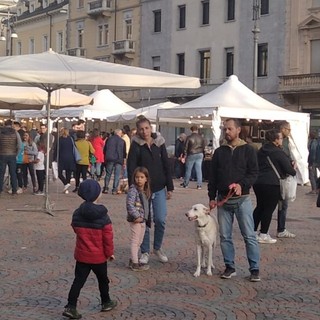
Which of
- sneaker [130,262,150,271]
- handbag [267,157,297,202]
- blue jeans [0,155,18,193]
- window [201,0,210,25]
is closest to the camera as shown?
sneaker [130,262,150,271]

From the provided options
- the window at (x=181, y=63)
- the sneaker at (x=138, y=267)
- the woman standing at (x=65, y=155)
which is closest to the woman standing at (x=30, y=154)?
the woman standing at (x=65, y=155)

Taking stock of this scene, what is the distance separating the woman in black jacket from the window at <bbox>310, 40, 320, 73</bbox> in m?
28.7

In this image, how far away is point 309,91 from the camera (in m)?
37.7

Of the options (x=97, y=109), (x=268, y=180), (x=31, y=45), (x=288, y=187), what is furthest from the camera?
(x=31, y=45)

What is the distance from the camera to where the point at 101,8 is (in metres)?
52.4

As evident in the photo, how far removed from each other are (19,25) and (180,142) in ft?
141

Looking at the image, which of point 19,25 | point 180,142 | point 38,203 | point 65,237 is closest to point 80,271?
point 65,237

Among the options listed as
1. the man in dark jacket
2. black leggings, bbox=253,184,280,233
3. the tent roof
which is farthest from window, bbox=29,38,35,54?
black leggings, bbox=253,184,280,233

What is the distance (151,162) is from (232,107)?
1301 centimetres

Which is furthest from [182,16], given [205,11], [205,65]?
[205,65]

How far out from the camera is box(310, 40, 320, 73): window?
38562 millimetres

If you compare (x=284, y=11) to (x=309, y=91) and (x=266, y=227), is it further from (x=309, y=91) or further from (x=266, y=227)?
(x=266, y=227)

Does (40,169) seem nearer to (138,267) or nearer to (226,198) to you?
(138,267)

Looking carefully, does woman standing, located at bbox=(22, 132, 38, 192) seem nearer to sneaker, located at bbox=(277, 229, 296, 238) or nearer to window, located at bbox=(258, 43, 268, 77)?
sneaker, located at bbox=(277, 229, 296, 238)
